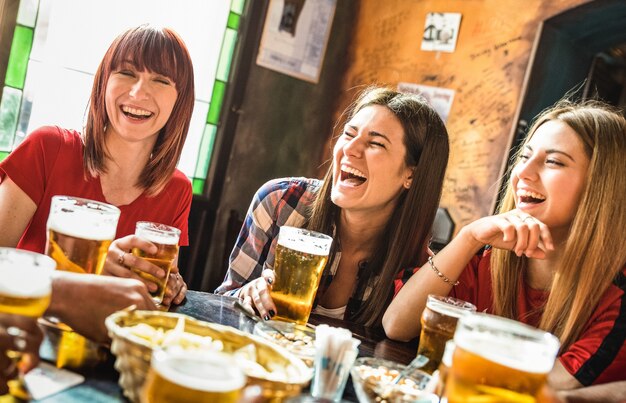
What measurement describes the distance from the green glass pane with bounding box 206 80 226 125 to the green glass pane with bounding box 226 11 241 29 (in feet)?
1.39

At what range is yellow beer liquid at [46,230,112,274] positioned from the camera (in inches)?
49.1

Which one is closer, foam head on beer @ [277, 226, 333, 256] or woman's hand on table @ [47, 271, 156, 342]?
woman's hand on table @ [47, 271, 156, 342]

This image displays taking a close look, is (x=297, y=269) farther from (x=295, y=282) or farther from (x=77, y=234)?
(x=77, y=234)

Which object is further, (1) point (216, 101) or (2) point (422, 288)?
(1) point (216, 101)

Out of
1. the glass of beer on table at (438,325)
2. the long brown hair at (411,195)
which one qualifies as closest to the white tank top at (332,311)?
the long brown hair at (411,195)

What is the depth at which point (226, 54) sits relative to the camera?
15.0 ft

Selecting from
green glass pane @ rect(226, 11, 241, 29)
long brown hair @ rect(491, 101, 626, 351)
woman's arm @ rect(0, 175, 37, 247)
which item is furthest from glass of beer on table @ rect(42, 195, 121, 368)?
green glass pane @ rect(226, 11, 241, 29)

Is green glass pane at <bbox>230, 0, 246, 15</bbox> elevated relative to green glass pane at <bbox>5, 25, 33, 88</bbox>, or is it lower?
elevated

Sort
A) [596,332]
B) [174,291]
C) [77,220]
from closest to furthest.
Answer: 1. [77,220]
2. [174,291]
3. [596,332]

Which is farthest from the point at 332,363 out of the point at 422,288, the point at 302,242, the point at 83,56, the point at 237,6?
the point at 237,6

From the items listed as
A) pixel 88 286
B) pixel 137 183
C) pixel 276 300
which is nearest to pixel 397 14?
pixel 137 183

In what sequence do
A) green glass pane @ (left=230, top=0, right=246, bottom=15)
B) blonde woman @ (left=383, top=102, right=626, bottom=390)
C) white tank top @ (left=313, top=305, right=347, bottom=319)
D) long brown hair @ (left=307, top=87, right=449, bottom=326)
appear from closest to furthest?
blonde woman @ (left=383, top=102, right=626, bottom=390)
white tank top @ (left=313, top=305, right=347, bottom=319)
long brown hair @ (left=307, top=87, right=449, bottom=326)
green glass pane @ (left=230, top=0, right=246, bottom=15)

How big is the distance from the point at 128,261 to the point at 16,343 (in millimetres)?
537

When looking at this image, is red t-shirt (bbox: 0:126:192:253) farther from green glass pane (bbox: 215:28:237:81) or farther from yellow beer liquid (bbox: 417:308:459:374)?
green glass pane (bbox: 215:28:237:81)
